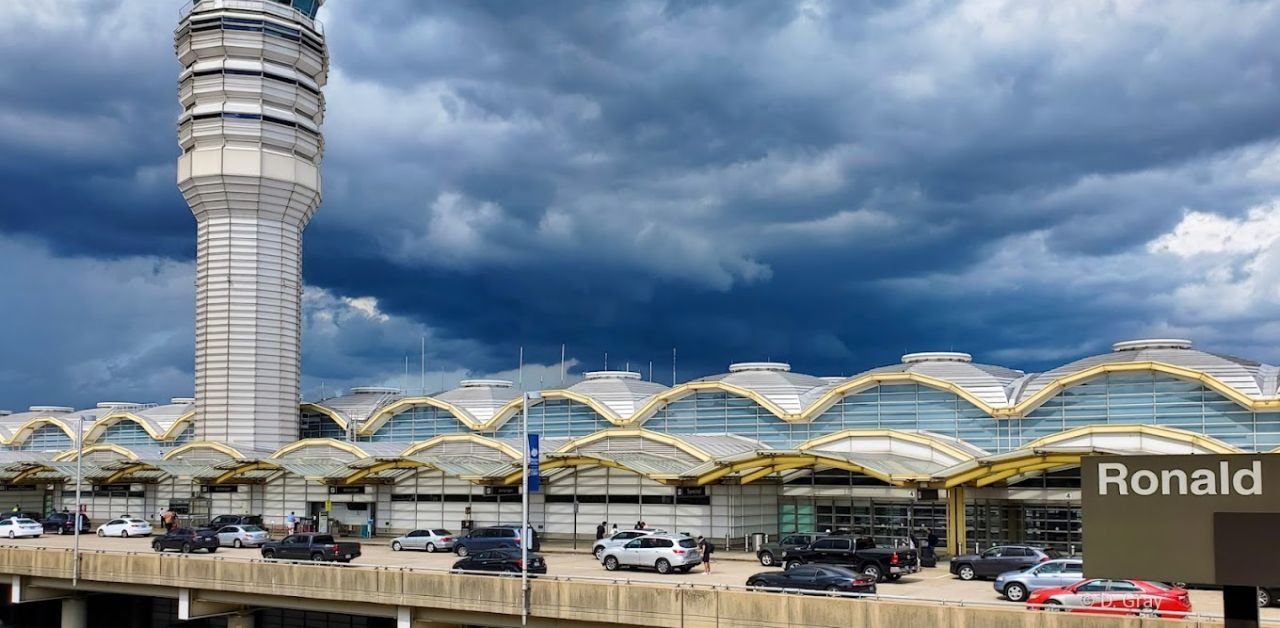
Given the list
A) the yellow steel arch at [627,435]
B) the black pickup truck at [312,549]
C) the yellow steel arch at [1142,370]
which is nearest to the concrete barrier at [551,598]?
the black pickup truck at [312,549]

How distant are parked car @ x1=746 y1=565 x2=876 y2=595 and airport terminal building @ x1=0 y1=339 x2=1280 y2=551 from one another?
15.4 meters

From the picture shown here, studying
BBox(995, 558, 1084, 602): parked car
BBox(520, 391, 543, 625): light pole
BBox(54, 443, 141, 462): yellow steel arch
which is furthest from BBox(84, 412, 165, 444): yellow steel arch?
BBox(995, 558, 1084, 602): parked car

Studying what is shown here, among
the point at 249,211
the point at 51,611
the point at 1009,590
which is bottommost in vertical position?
the point at 51,611

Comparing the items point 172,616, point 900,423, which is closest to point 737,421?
point 900,423

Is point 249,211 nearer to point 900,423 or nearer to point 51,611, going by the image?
point 51,611

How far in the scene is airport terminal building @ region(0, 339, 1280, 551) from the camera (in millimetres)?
55844

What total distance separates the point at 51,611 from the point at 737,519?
1496 inches

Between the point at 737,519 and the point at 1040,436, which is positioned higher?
the point at 1040,436

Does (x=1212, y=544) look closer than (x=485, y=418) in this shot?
Yes

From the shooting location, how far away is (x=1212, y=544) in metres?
17.6

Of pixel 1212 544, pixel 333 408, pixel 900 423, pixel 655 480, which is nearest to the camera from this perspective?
pixel 1212 544

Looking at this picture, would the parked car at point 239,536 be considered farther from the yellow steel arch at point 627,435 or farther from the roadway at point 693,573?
Answer: the yellow steel arch at point 627,435

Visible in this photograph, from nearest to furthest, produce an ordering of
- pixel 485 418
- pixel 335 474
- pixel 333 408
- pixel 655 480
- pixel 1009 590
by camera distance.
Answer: pixel 1009 590 → pixel 655 480 → pixel 335 474 → pixel 485 418 → pixel 333 408

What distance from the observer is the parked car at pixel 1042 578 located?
3850 cm
